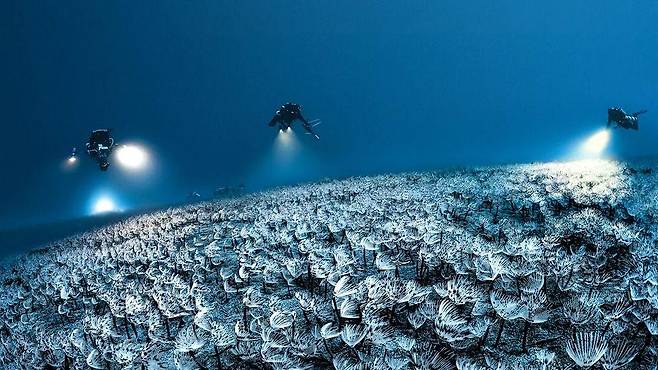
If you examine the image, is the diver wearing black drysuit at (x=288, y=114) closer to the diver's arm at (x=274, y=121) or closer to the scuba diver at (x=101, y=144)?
the diver's arm at (x=274, y=121)

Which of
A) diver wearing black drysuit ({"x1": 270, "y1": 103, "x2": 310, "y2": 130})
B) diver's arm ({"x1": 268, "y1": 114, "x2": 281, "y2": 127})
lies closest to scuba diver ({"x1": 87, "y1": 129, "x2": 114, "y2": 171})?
diver's arm ({"x1": 268, "y1": 114, "x2": 281, "y2": 127})

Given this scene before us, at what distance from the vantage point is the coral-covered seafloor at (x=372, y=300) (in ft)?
11.8

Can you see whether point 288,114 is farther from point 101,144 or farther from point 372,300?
point 372,300

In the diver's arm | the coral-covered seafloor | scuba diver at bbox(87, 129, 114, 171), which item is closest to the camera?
the coral-covered seafloor

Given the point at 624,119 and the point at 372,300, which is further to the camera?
the point at 624,119

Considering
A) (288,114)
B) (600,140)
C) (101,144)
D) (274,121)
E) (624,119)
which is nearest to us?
(101,144)

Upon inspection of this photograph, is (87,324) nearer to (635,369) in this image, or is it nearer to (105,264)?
(105,264)

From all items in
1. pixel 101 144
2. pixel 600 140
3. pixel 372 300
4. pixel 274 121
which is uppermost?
pixel 600 140

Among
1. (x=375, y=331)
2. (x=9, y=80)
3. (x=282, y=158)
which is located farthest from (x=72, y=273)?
(x=9, y=80)

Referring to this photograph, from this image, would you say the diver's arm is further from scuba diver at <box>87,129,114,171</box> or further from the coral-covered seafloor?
the coral-covered seafloor

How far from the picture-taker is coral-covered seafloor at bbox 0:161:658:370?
142 inches

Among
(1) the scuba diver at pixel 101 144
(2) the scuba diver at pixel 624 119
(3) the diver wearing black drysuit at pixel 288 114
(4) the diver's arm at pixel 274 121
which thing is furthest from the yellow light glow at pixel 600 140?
(1) the scuba diver at pixel 101 144

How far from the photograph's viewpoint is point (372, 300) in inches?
168

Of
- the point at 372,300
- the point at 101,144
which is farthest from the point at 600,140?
the point at 372,300
